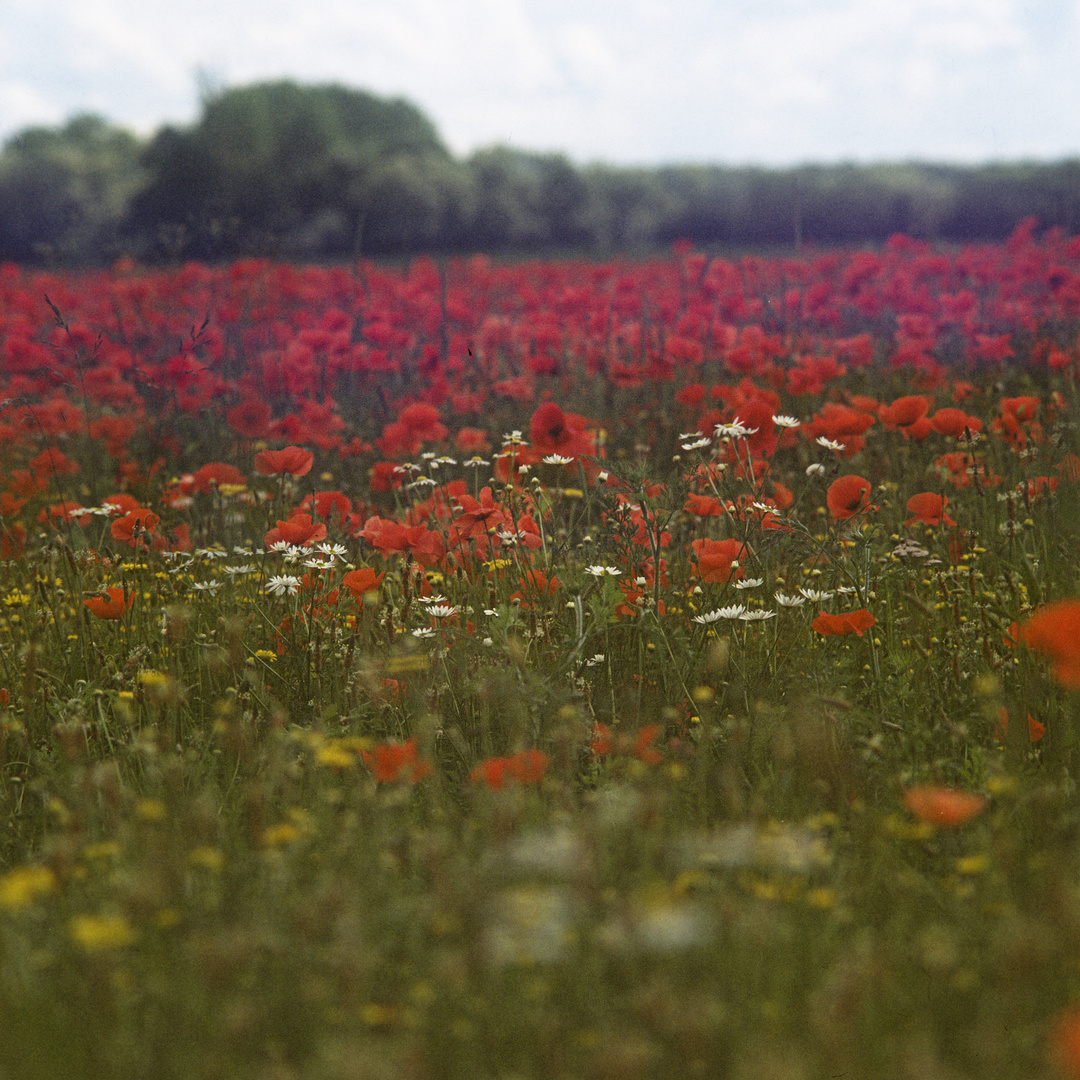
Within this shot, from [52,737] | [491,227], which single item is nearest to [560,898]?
[52,737]

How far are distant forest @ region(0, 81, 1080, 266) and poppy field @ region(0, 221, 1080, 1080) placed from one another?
15.1 meters

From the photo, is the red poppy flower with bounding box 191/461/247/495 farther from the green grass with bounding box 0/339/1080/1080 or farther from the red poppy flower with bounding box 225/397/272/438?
the red poppy flower with bounding box 225/397/272/438

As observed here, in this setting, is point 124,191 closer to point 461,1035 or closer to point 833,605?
point 833,605

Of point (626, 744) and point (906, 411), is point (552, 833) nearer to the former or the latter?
point (626, 744)

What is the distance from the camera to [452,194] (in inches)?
812

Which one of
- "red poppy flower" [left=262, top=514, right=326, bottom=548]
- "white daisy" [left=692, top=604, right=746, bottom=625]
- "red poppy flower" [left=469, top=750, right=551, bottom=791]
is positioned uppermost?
"red poppy flower" [left=262, top=514, right=326, bottom=548]

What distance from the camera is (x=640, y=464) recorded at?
2928 millimetres

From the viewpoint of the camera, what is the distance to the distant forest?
19.8 m

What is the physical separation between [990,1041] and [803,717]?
2.91 feet

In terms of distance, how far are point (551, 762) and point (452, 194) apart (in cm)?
1950

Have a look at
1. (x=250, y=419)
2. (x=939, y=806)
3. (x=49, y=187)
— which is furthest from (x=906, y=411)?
(x=49, y=187)

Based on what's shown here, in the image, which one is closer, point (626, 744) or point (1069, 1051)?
point (1069, 1051)

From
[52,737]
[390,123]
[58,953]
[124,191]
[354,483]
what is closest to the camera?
[58,953]

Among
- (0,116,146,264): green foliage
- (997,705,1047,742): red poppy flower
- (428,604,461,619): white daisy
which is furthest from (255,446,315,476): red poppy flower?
(0,116,146,264): green foliage
